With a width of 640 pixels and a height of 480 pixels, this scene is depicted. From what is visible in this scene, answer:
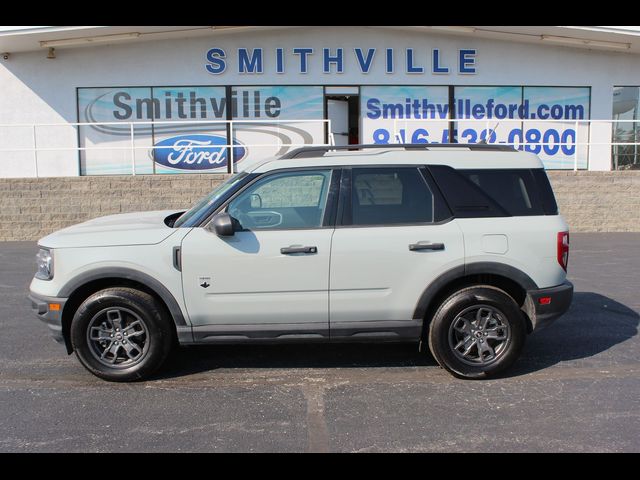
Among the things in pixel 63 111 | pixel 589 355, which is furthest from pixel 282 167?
pixel 63 111

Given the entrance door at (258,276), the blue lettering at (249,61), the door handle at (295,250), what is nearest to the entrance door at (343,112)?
the blue lettering at (249,61)

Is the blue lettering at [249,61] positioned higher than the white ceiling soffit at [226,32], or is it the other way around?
the white ceiling soffit at [226,32]

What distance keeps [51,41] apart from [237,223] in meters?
13.0

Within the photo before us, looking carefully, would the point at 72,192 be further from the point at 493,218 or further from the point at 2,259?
the point at 493,218

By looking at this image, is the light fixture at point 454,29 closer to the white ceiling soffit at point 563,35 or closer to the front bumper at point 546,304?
the white ceiling soffit at point 563,35

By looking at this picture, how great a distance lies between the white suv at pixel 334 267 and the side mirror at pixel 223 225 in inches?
0.4

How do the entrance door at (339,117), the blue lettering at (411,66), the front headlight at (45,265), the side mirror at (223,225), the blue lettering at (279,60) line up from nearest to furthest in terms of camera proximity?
1. the side mirror at (223,225)
2. the front headlight at (45,265)
3. the blue lettering at (279,60)
4. the blue lettering at (411,66)
5. the entrance door at (339,117)

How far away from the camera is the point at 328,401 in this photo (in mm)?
4137

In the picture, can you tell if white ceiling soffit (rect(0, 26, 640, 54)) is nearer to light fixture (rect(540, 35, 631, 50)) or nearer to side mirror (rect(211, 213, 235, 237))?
light fixture (rect(540, 35, 631, 50))

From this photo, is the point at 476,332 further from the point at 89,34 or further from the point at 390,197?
the point at 89,34

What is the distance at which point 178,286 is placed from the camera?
172 inches

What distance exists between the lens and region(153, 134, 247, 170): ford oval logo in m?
15.7

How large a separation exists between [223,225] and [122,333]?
1230mm

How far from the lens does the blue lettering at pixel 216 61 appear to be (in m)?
15.5
